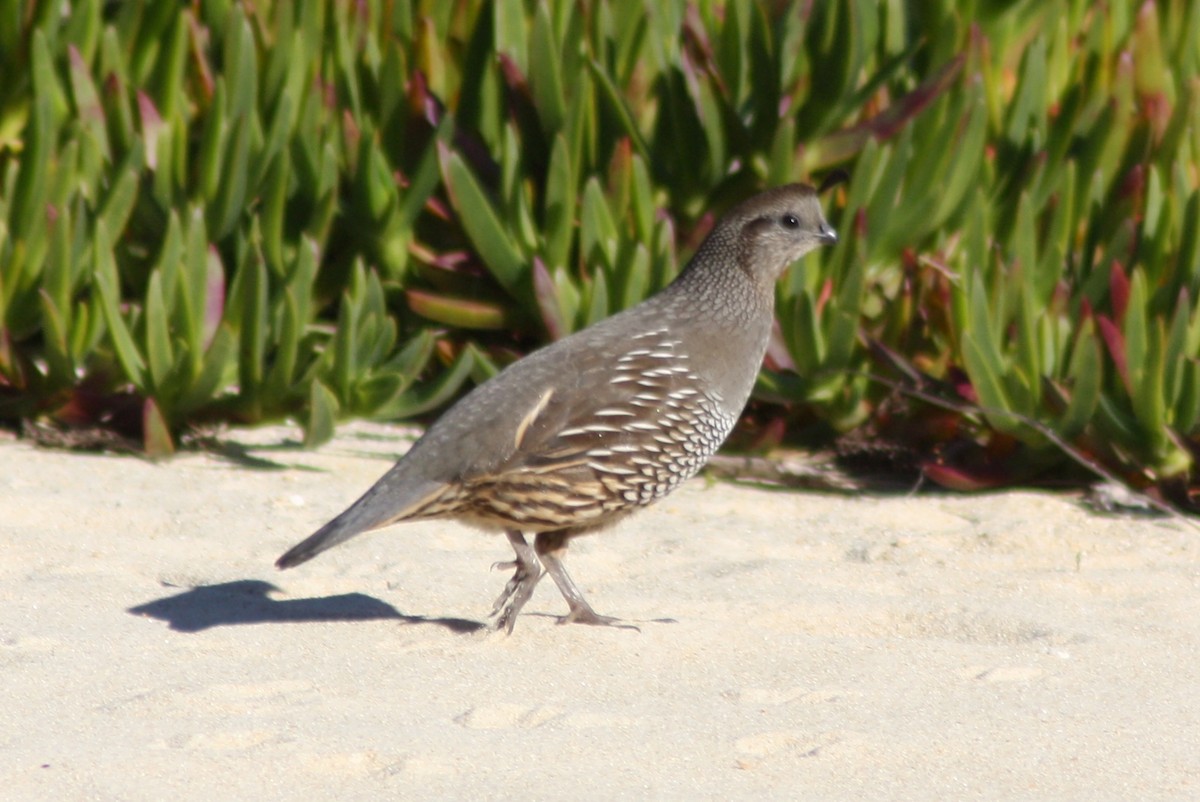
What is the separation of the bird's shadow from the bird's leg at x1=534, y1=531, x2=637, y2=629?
24 centimetres

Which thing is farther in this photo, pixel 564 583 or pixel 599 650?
pixel 564 583

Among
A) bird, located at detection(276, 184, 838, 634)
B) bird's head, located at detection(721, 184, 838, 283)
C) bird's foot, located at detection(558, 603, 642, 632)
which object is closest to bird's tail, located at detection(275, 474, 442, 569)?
bird, located at detection(276, 184, 838, 634)

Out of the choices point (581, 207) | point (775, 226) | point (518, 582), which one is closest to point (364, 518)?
point (518, 582)

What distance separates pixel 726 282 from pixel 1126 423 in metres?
1.63

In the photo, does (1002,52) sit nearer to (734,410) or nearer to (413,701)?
(734,410)

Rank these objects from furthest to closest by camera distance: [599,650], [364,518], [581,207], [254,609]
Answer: [581,207] → [254,609] → [599,650] → [364,518]

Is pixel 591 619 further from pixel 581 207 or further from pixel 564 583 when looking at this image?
pixel 581 207

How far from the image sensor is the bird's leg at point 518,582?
427cm

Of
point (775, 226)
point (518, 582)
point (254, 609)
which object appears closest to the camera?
point (518, 582)

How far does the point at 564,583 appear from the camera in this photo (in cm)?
444

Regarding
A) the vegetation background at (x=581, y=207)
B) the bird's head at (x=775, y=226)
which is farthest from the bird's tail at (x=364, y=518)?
the vegetation background at (x=581, y=207)

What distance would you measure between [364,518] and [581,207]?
7.64 ft

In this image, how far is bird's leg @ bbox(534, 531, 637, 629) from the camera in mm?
4391

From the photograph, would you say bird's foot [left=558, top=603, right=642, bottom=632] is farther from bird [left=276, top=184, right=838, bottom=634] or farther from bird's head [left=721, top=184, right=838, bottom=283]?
bird's head [left=721, top=184, right=838, bottom=283]
